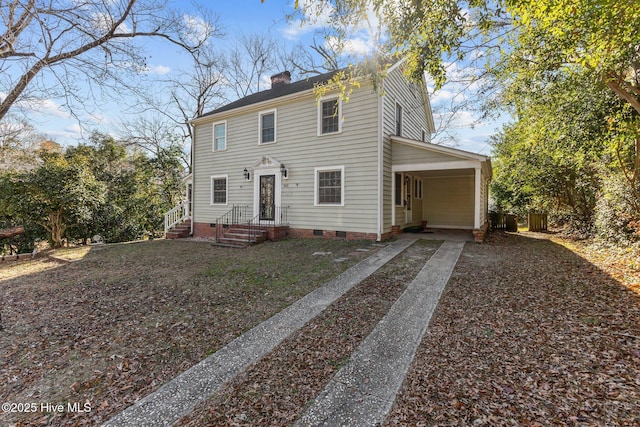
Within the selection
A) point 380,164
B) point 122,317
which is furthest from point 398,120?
point 122,317

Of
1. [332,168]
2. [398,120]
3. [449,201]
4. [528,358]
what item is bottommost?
[528,358]

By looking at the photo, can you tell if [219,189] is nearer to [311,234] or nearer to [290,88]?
[311,234]

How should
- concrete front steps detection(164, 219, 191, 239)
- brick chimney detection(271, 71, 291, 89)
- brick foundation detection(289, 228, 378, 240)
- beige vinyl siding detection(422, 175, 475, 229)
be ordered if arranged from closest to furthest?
1. brick foundation detection(289, 228, 378, 240)
2. beige vinyl siding detection(422, 175, 475, 229)
3. concrete front steps detection(164, 219, 191, 239)
4. brick chimney detection(271, 71, 291, 89)

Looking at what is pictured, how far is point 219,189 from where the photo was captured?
1330cm

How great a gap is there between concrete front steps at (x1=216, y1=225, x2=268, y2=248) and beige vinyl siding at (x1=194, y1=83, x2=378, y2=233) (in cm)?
134

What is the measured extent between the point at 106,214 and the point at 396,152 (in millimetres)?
13449

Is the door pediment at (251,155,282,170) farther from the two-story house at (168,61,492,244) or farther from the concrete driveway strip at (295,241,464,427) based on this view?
the concrete driveway strip at (295,241,464,427)

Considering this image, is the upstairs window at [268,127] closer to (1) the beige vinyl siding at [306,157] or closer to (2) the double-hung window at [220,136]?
(1) the beige vinyl siding at [306,157]

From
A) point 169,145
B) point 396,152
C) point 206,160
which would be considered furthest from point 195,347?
point 169,145

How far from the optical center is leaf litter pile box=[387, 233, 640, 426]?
2.18m

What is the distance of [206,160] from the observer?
13648 millimetres

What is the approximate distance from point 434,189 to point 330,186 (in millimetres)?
6305

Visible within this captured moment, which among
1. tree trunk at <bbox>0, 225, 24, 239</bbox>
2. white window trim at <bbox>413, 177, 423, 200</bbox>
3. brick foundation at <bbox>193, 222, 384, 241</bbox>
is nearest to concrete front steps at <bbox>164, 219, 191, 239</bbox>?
tree trunk at <bbox>0, 225, 24, 239</bbox>

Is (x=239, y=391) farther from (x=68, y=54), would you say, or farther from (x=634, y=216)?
(x=634, y=216)
